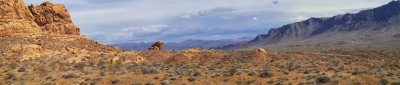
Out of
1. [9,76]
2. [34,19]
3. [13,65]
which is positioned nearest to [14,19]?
[34,19]

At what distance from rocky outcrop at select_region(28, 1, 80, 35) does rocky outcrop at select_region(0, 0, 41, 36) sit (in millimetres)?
3301

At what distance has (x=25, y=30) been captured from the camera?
59469mm

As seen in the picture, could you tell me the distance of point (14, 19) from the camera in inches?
2334

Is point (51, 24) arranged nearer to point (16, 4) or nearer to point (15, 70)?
point (16, 4)

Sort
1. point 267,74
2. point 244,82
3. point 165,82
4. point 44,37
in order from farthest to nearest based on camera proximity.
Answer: point 44,37, point 267,74, point 165,82, point 244,82

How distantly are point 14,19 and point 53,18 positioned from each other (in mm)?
7085

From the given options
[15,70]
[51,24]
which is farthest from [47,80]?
[51,24]

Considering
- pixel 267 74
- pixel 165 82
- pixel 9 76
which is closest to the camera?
pixel 165 82

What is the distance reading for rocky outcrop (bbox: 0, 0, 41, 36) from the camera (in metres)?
58.4

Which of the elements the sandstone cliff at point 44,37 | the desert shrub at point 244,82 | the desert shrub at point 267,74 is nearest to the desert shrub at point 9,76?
the sandstone cliff at point 44,37

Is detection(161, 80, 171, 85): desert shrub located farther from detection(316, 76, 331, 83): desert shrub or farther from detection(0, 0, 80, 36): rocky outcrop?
detection(0, 0, 80, 36): rocky outcrop

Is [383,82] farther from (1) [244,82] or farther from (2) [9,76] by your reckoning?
(2) [9,76]

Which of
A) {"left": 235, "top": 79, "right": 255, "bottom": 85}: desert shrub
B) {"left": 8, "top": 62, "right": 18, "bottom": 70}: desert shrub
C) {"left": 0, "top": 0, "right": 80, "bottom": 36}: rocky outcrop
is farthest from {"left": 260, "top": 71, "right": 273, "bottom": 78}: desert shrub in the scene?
{"left": 0, "top": 0, "right": 80, "bottom": 36}: rocky outcrop

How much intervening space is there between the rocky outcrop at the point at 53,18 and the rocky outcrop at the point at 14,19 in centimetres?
330
